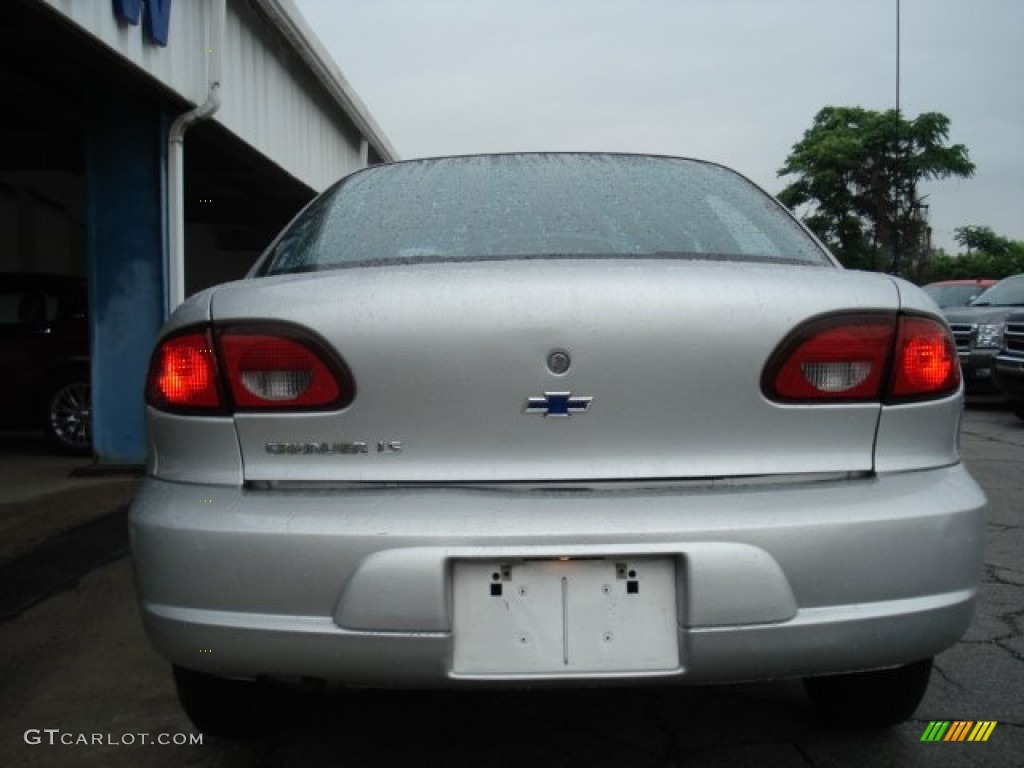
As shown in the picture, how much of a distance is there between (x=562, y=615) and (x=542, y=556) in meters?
0.11

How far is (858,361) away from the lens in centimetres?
184

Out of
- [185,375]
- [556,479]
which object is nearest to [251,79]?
[185,375]

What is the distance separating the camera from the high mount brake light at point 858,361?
1.80 metres

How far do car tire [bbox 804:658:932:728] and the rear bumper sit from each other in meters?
0.42

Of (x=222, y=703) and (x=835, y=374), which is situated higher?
(x=835, y=374)

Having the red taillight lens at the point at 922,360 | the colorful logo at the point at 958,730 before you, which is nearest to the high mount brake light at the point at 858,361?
the red taillight lens at the point at 922,360

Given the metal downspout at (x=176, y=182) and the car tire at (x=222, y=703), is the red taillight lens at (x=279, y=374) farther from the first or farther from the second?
the metal downspout at (x=176, y=182)

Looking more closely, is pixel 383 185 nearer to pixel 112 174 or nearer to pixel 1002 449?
pixel 112 174

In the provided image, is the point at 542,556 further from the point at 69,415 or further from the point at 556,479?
the point at 69,415

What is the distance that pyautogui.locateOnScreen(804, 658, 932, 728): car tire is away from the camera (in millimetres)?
2176

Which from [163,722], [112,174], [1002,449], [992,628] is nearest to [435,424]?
[163,722]

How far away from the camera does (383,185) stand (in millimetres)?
2693

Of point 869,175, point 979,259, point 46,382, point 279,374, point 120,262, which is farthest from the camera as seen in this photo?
point 979,259

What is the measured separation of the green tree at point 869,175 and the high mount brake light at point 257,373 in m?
38.4
